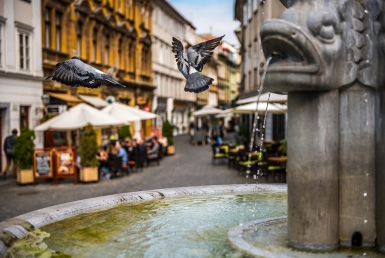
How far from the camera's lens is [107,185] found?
1594cm

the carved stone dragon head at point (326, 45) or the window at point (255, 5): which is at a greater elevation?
the window at point (255, 5)

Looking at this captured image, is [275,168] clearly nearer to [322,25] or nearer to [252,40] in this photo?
[322,25]

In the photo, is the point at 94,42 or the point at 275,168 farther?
the point at 94,42

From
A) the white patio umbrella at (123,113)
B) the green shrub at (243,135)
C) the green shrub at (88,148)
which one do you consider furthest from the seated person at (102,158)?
the green shrub at (243,135)

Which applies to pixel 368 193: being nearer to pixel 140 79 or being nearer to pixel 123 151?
pixel 123 151

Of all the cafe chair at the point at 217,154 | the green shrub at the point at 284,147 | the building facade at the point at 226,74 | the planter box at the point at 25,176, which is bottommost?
the planter box at the point at 25,176

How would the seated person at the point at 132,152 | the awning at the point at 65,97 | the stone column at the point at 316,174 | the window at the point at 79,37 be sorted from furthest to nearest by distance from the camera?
the window at the point at 79,37
the awning at the point at 65,97
the seated person at the point at 132,152
the stone column at the point at 316,174

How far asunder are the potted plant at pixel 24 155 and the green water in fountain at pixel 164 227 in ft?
33.8

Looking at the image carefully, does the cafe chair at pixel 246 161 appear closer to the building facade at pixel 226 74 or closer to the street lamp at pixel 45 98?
the street lamp at pixel 45 98

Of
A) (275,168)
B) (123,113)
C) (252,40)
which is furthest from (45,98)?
(252,40)

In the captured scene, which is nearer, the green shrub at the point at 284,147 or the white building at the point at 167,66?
the green shrub at the point at 284,147

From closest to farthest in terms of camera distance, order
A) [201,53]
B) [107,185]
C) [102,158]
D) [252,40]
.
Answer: [201,53] < [107,185] < [102,158] < [252,40]

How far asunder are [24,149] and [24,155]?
179mm

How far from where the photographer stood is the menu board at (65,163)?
1641cm
